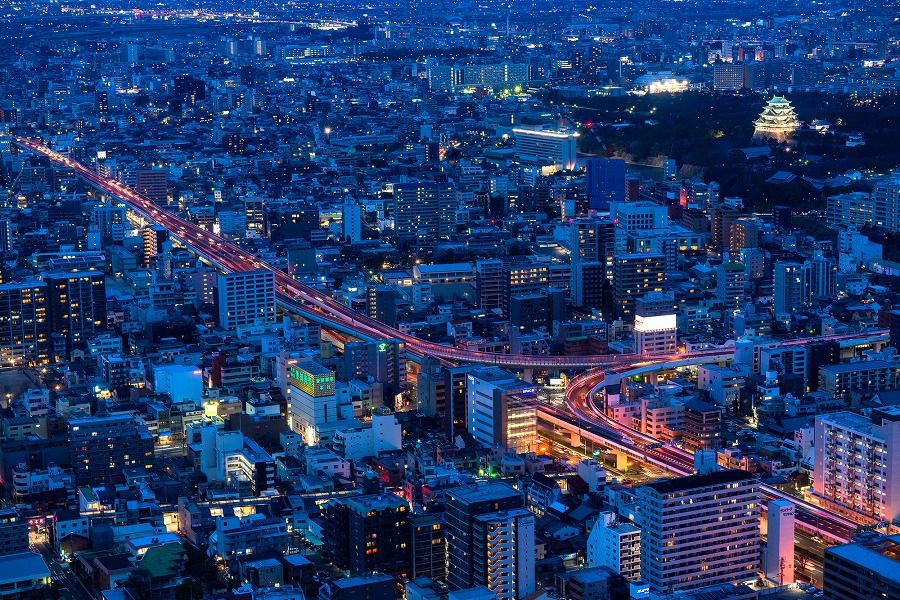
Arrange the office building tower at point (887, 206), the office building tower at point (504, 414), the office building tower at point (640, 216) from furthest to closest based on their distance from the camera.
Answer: the office building tower at point (887, 206) → the office building tower at point (640, 216) → the office building tower at point (504, 414)

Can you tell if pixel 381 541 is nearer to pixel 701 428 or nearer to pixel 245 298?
pixel 701 428

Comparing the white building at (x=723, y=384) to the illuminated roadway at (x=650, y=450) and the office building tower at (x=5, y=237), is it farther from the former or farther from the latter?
the office building tower at (x=5, y=237)

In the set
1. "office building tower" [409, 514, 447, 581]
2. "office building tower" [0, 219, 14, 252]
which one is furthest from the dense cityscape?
"office building tower" [0, 219, 14, 252]

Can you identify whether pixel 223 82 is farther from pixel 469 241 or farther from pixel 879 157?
pixel 469 241

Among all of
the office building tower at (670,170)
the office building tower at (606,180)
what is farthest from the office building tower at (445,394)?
the office building tower at (670,170)

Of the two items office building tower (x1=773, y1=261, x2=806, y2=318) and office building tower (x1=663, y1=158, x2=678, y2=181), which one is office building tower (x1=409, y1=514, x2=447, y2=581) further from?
office building tower (x1=663, y1=158, x2=678, y2=181)

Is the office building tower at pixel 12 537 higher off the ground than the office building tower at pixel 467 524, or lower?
lower

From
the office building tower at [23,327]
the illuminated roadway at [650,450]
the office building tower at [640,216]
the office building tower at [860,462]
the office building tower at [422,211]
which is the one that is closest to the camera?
the illuminated roadway at [650,450]

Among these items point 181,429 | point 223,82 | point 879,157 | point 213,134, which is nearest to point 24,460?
point 181,429
